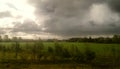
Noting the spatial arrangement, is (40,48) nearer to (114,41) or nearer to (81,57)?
(81,57)

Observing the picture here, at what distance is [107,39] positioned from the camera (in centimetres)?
12000

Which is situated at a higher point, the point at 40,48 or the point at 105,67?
the point at 40,48

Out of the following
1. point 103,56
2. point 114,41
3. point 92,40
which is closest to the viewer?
point 103,56

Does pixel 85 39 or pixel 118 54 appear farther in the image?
pixel 85 39

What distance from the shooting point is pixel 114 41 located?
374 ft

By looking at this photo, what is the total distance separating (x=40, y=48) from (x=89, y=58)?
20291 mm

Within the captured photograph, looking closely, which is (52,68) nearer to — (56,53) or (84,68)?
(84,68)

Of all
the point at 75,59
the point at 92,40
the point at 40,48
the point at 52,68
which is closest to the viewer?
the point at 52,68

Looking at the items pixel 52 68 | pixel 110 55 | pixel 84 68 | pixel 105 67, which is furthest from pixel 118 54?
pixel 52 68

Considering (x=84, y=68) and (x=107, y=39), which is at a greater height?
(x=107, y=39)

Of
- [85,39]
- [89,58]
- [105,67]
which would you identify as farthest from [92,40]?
[105,67]

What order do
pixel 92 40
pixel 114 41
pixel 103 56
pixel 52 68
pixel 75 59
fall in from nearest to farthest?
pixel 52 68, pixel 75 59, pixel 103 56, pixel 114 41, pixel 92 40

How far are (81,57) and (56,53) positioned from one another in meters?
11.9

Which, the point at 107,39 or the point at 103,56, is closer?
the point at 103,56
